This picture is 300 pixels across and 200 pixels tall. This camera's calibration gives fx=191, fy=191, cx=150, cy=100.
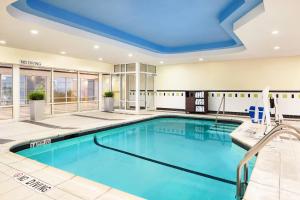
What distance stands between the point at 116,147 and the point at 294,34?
5.30m

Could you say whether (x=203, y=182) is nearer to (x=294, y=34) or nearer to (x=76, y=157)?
(x=76, y=157)

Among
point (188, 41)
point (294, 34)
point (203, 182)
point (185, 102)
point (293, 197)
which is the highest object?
point (188, 41)

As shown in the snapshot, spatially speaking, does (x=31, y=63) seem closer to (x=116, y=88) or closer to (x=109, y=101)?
(x=109, y=101)

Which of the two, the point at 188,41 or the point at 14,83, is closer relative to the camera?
the point at 14,83

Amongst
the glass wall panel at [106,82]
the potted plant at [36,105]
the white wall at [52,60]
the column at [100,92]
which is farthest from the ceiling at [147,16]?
the glass wall panel at [106,82]

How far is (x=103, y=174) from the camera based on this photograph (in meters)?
3.17

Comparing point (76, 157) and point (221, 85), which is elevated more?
point (221, 85)

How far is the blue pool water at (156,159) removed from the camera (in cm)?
277

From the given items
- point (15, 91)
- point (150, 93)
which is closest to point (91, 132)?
point (15, 91)

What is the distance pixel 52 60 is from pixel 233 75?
796 cm

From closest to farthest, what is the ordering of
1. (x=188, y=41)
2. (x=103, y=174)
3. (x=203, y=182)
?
(x=203, y=182) → (x=103, y=174) → (x=188, y=41)

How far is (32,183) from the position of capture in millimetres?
2311

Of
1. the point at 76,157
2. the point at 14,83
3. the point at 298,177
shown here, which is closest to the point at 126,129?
the point at 76,157

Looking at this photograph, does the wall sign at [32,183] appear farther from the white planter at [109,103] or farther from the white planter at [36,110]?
the white planter at [109,103]
